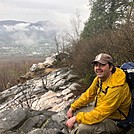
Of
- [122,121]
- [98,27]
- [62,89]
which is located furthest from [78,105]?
[98,27]

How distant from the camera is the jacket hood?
13.9 ft

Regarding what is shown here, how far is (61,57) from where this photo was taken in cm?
2519

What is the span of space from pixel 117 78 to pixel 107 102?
39cm

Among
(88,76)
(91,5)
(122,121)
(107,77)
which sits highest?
(91,5)

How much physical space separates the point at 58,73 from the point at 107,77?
1478cm

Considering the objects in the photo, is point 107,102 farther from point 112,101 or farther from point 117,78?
point 117,78

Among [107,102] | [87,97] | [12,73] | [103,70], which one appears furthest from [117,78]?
[12,73]

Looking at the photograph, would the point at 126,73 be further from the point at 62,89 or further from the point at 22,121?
the point at 62,89

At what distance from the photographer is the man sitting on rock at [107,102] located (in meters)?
4.24

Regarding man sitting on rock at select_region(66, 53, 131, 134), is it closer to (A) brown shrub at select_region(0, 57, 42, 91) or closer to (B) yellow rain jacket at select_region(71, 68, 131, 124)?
(B) yellow rain jacket at select_region(71, 68, 131, 124)

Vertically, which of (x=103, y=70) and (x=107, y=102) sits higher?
(x=103, y=70)

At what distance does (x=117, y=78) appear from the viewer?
432 centimetres

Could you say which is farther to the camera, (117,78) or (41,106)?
(41,106)

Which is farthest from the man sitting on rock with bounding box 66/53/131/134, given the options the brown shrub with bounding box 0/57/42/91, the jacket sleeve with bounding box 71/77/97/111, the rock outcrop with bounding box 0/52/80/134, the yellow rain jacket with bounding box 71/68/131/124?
the brown shrub with bounding box 0/57/42/91
